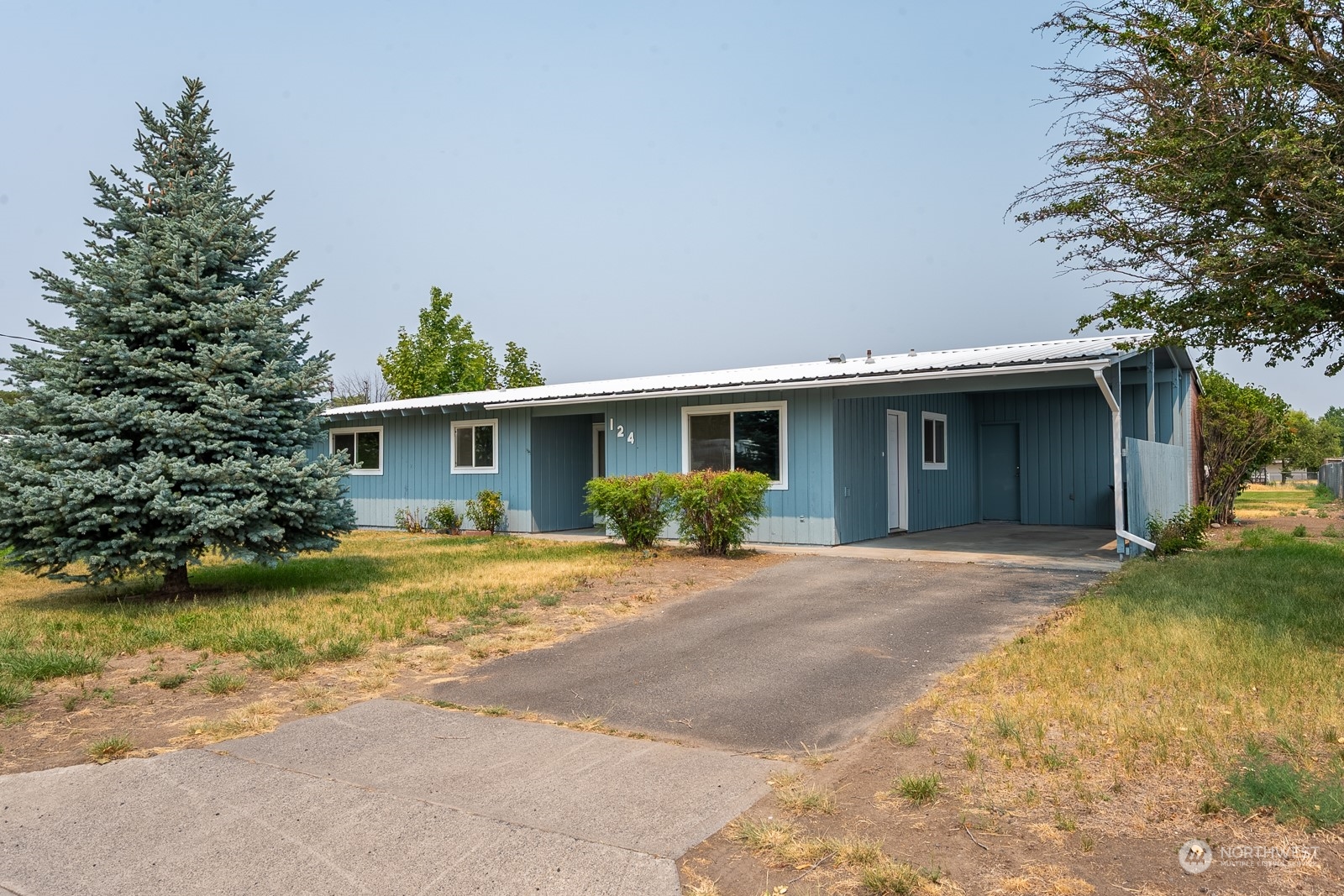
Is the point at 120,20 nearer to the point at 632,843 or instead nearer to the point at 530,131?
the point at 530,131

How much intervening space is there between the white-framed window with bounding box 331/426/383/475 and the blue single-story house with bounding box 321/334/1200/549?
39mm

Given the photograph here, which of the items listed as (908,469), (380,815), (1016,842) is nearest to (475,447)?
(908,469)

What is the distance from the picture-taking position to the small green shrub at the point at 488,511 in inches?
672

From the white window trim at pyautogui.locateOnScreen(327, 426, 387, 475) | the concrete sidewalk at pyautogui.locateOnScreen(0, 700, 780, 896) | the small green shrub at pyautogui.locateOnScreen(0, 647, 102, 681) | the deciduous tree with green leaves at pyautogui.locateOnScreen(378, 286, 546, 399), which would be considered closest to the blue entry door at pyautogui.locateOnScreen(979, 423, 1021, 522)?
the white window trim at pyautogui.locateOnScreen(327, 426, 387, 475)

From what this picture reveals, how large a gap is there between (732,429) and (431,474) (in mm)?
7679

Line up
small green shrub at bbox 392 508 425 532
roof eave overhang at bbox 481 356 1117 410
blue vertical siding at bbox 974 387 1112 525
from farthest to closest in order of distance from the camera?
small green shrub at bbox 392 508 425 532 < blue vertical siding at bbox 974 387 1112 525 < roof eave overhang at bbox 481 356 1117 410

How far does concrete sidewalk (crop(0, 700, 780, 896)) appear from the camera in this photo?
317 cm

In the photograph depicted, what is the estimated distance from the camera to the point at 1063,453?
1745cm

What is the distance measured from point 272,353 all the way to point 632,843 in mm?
8340

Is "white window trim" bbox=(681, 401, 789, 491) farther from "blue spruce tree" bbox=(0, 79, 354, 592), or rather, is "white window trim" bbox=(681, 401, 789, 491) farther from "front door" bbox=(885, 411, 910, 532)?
"blue spruce tree" bbox=(0, 79, 354, 592)

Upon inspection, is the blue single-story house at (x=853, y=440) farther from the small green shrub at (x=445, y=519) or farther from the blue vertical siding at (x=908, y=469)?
the small green shrub at (x=445, y=519)

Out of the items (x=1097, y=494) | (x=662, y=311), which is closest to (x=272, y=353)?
(x=1097, y=494)

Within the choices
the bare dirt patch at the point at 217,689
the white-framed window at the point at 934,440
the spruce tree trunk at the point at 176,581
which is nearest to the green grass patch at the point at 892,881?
the bare dirt patch at the point at 217,689

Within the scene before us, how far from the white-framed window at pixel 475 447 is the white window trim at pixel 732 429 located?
4.71m
